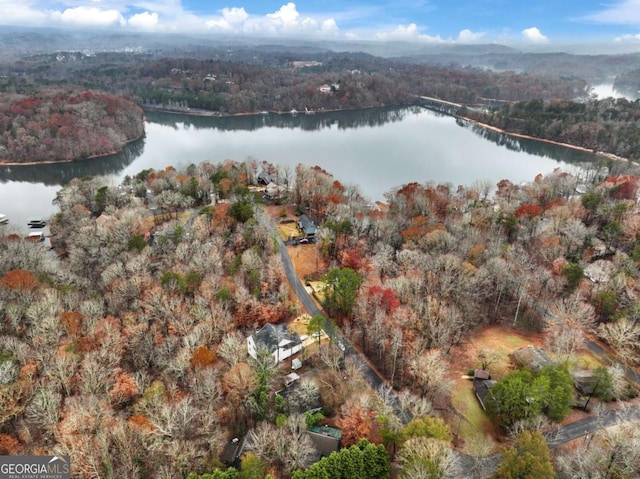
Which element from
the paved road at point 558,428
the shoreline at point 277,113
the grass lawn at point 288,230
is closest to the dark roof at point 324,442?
the paved road at point 558,428

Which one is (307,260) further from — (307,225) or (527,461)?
(527,461)

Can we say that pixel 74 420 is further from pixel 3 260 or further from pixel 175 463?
pixel 3 260

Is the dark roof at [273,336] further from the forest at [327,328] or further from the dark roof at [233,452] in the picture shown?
the dark roof at [233,452]

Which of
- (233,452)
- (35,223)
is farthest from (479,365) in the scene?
(35,223)

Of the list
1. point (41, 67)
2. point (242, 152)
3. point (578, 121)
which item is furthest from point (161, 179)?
point (41, 67)

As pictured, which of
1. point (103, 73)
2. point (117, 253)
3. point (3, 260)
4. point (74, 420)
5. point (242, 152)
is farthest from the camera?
point (103, 73)
